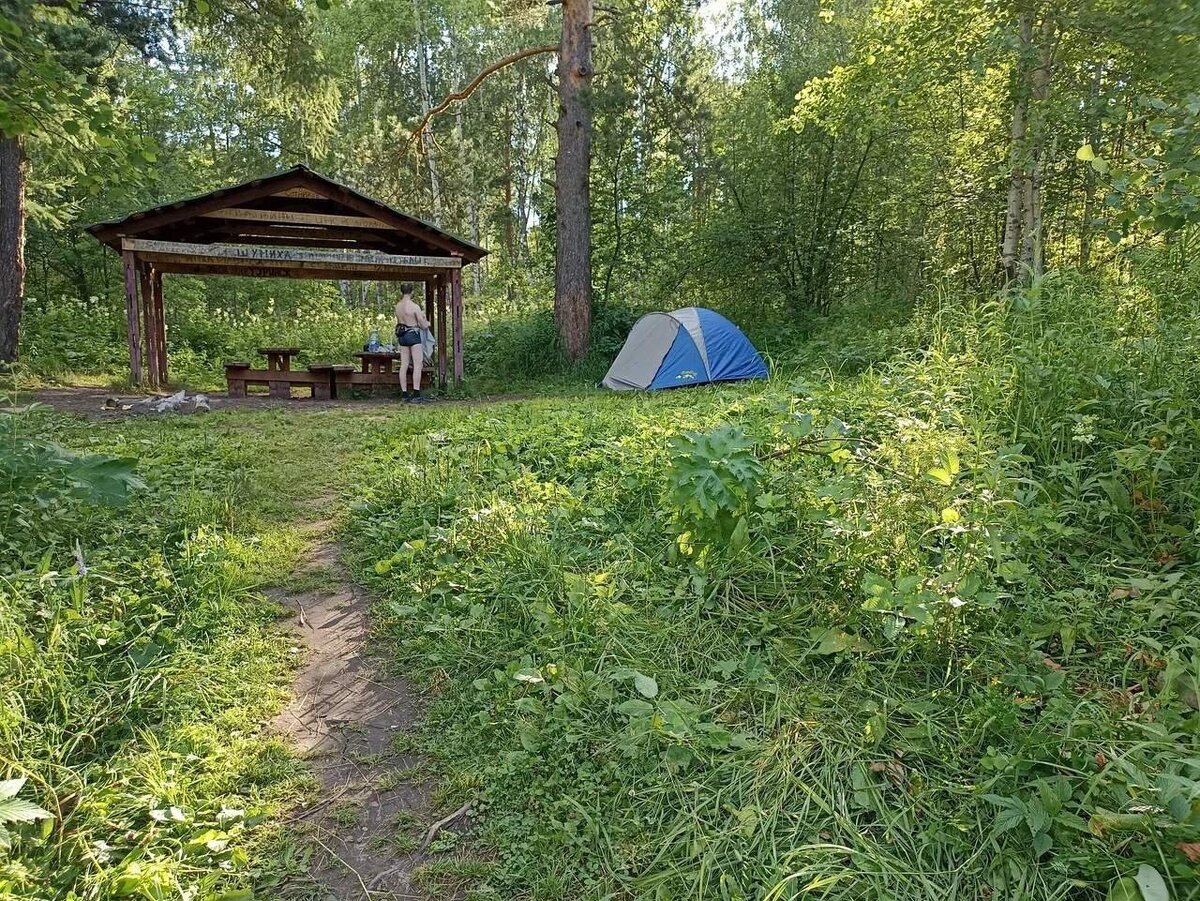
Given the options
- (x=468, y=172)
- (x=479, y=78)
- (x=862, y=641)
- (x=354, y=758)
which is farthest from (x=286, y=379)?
(x=468, y=172)

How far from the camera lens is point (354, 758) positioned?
2512mm

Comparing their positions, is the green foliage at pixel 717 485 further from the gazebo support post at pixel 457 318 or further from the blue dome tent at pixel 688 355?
the gazebo support post at pixel 457 318

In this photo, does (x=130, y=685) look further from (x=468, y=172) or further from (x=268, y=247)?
(x=468, y=172)

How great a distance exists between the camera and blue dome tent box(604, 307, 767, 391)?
1045 centimetres

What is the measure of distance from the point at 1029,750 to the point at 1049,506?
1.26m

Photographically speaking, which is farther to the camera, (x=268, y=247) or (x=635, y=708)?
(x=268, y=247)

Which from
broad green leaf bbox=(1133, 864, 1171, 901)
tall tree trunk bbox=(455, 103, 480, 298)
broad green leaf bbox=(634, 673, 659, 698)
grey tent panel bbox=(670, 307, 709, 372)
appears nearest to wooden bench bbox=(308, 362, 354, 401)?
grey tent panel bbox=(670, 307, 709, 372)

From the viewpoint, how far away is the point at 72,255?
16.3 meters

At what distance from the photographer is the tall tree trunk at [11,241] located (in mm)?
11172

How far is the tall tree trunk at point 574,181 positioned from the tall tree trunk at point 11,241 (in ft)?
28.8

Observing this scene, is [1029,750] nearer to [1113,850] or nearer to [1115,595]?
[1113,850]

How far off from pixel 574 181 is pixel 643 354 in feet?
12.7

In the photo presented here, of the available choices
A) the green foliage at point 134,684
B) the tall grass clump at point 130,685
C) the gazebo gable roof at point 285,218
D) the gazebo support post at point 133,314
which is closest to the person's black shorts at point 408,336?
the gazebo gable roof at point 285,218

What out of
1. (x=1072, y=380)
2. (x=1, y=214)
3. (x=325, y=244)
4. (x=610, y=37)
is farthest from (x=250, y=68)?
(x=1072, y=380)
